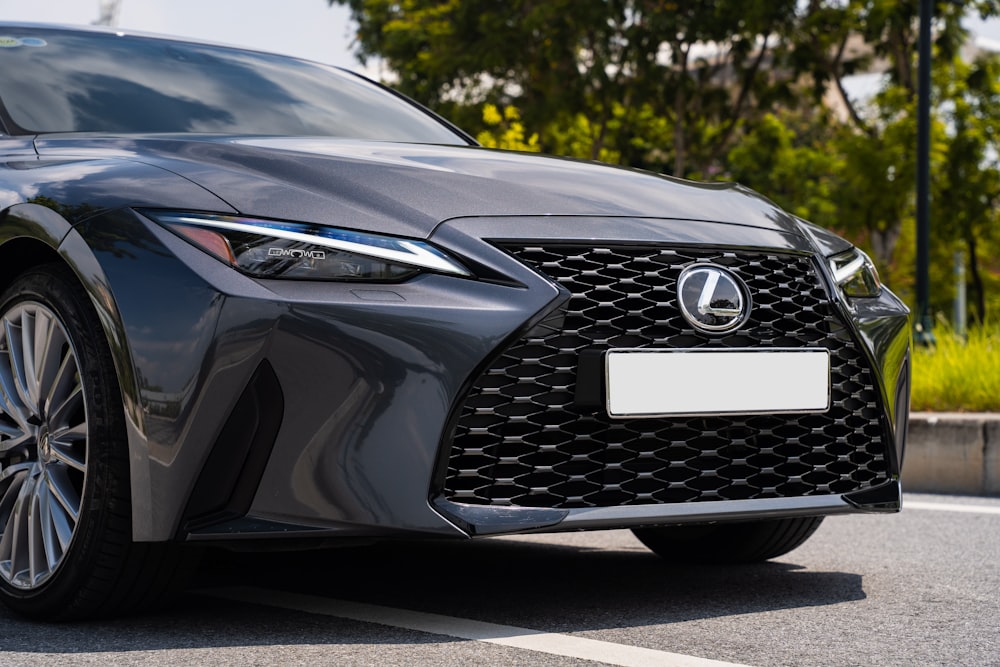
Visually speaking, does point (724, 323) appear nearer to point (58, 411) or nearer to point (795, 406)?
point (795, 406)

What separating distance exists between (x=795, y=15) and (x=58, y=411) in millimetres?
19566

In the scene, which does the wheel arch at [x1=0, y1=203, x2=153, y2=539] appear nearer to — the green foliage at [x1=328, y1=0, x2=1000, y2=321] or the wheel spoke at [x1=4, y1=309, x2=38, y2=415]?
the wheel spoke at [x1=4, y1=309, x2=38, y2=415]

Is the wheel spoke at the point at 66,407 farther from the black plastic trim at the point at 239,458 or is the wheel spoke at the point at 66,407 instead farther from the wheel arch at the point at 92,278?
the black plastic trim at the point at 239,458

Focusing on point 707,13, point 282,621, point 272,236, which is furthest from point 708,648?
point 707,13

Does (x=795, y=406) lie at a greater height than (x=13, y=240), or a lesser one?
lesser

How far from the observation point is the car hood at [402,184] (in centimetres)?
322

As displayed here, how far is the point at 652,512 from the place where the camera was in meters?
3.31

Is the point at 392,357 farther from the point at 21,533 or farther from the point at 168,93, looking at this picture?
the point at 168,93

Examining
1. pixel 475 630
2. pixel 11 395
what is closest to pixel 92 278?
pixel 11 395

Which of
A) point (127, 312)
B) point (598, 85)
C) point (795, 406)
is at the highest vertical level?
point (127, 312)

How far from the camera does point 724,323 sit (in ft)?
11.1

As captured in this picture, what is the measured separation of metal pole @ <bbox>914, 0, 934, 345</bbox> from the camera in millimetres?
10141

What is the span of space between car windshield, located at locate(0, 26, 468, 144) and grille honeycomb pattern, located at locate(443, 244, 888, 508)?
1.39 metres

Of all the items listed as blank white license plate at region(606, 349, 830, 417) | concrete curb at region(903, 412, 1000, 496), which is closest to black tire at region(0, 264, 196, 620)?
blank white license plate at region(606, 349, 830, 417)
